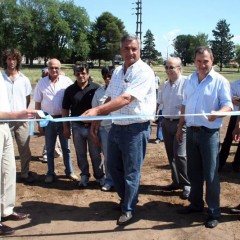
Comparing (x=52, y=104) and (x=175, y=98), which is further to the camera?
(x=52, y=104)

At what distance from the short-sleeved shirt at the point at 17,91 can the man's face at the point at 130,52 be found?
7.43 ft

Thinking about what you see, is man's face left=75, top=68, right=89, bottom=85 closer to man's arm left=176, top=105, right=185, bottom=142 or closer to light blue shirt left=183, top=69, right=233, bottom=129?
man's arm left=176, top=105, right=185, bottom=142

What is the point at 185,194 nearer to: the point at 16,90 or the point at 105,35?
the point at 16,90

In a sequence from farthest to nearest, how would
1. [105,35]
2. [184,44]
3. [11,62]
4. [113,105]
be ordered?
[184,44]
[105,35]
[11,62]
[113,105]

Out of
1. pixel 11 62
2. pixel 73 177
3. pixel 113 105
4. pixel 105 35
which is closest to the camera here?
pixel 113 105

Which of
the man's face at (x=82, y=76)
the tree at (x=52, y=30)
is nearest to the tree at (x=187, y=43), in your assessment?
the tree at (x=52, y=30)

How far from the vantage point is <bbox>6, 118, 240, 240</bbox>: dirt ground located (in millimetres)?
4164

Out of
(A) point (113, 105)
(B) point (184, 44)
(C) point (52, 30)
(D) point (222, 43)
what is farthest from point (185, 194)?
(B) point (184, 44)

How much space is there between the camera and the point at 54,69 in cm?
598

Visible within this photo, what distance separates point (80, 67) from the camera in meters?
5.52

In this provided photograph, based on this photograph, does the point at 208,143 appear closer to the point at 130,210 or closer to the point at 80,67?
the point at 130,210

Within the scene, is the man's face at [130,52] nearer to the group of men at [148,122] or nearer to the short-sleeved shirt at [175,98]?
the group of men at [148,122]

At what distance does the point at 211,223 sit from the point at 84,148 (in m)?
2.29

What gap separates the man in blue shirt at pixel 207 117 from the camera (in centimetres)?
416
